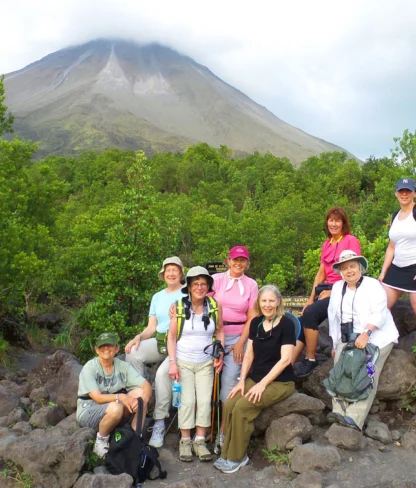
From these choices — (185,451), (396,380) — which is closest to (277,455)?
(185,451)

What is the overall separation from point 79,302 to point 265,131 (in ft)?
499

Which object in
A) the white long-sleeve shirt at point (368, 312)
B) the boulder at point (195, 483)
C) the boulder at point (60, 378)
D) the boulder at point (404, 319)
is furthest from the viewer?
the boulder at point (404, 319)

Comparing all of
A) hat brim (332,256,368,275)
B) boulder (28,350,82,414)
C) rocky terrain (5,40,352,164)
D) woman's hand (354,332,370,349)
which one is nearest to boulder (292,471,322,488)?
woman's hand (354,332,370,349)

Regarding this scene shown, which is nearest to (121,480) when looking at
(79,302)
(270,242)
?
(79,302)

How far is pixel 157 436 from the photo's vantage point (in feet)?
18.5

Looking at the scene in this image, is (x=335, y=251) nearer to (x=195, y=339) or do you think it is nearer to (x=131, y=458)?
(x=195, y=339)

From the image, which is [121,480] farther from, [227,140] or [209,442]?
[227,140]

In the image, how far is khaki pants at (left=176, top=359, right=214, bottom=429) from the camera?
18.1 ft

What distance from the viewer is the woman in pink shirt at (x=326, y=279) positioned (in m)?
5.99

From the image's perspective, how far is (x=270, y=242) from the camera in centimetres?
2084

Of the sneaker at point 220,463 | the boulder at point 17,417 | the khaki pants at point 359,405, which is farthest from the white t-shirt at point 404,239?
the boulder at point 17,417

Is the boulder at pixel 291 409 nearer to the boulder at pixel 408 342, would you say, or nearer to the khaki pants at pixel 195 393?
the khaki pants at pixel 195 393

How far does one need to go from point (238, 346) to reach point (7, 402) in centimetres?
354

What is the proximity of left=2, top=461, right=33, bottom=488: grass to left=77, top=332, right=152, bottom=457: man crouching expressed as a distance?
0.71m
